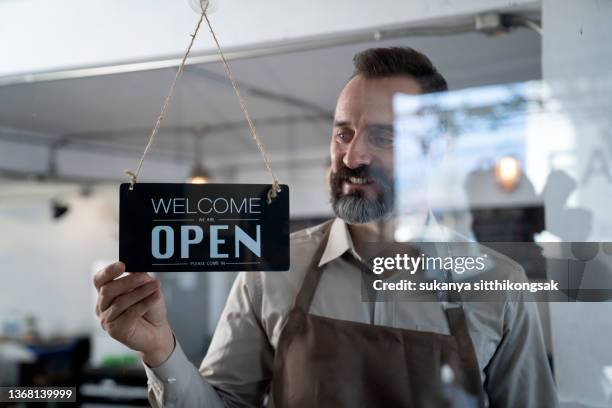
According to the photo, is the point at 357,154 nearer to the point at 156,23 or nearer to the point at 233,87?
the point at 233,87

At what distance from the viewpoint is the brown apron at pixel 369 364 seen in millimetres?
1088

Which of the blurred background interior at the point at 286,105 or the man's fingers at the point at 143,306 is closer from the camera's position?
the man's fingers at the point at 143,306

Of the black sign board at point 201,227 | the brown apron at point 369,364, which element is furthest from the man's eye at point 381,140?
the brown apron at point 369,364

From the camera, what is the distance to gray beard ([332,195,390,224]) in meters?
1.13

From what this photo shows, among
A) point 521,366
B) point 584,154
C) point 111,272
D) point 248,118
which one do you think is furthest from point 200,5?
point 521,366

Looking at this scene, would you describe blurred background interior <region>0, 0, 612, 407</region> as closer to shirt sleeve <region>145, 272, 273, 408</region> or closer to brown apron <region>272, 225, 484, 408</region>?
shirt sleeve <region>145, 272, 273, 408</region>

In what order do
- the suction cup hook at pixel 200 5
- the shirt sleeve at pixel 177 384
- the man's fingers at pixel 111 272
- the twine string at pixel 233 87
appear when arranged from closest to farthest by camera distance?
the man's fingers at pixel 111 272 → the shirt sleeve at pixel 177 384 → the twine string at pixel 233 87 → the suction cup hook at pixel 200 5

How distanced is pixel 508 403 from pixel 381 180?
0.48 m

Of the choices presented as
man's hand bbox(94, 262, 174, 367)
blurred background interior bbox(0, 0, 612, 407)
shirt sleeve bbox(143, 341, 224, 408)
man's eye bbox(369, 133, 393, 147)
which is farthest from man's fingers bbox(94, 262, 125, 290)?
man's eye bbox(369, 133, 393, 147)

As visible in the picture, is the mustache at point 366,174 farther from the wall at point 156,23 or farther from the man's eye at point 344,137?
the wall at point 156,23

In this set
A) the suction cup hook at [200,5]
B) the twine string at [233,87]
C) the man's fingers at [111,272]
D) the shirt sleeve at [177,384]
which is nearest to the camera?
the man's fingers at [111,272]

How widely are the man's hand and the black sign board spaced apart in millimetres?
33

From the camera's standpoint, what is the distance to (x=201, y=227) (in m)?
0.96

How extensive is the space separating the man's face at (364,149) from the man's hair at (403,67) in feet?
0.05
